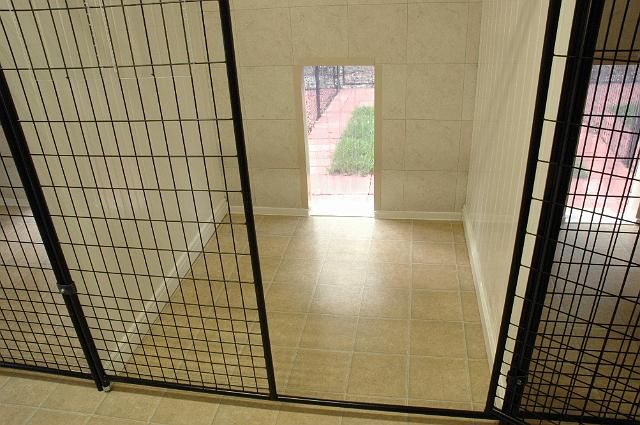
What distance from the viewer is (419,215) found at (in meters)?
4.11

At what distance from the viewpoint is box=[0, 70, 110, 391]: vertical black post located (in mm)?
1922

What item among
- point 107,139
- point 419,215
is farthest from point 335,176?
point 107,139

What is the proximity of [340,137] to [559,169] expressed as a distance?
2.87 m

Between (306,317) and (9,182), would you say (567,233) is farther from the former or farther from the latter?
(9,182)

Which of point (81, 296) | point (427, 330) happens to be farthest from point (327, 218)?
point (81, 296)

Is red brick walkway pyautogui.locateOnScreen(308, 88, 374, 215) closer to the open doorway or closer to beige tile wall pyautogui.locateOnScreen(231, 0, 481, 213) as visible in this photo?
the open doorway

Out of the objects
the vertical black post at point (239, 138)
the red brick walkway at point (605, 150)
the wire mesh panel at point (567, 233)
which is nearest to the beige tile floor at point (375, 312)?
the wire mesh panel at point (567, 233)

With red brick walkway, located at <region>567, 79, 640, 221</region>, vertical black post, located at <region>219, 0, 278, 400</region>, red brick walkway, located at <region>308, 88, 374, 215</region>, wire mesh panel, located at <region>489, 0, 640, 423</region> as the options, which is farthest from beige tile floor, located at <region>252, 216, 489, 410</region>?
red brick walkway, located at <region>567, 79, 640, 221</region>

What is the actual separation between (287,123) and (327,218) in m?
0.87

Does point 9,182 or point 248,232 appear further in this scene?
point 9,182

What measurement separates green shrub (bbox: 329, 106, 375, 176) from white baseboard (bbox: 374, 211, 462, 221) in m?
0.58

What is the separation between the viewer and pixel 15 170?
2188 mm

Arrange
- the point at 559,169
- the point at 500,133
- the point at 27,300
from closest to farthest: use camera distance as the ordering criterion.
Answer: the point at 559,169 → the point at 27,300 → the point at 500,133

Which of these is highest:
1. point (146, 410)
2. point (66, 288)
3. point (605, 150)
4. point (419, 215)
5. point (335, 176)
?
point (605, 150)
